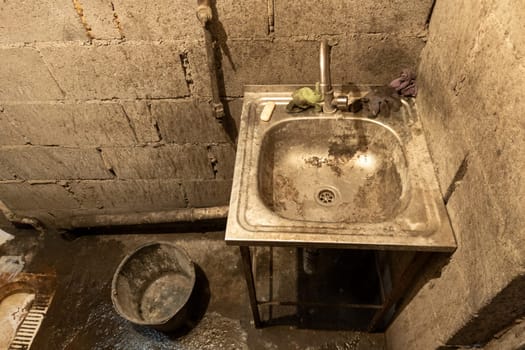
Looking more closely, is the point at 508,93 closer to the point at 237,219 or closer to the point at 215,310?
the point at 237,219

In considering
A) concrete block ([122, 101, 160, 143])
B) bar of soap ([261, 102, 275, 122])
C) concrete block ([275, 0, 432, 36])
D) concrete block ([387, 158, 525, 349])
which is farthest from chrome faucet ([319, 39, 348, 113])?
concrete block ([122, 101, 160, 143])

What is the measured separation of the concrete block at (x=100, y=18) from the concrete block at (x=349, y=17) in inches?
27.6

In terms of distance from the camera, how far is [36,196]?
2264 millimetres

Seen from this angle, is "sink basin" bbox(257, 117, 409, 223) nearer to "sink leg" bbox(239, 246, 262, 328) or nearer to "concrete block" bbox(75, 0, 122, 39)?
"sink leg" bbox(239, 246, 262, 328)

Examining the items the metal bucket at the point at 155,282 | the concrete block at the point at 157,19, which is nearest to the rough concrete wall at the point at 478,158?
the concrete block at the point at 157,19

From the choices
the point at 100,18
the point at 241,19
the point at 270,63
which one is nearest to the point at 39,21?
the point at 100,18

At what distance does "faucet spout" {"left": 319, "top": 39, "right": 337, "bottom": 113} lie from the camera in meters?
1.24

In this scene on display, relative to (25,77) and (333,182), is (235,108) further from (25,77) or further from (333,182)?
(25,77)

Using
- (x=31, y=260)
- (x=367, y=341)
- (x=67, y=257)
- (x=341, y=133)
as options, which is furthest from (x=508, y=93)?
(x=31, y=260)

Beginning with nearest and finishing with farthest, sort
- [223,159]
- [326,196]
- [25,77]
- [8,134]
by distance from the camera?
[326,196] < [25,77] < [8,134] < [223,159]

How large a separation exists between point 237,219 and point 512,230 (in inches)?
31.6

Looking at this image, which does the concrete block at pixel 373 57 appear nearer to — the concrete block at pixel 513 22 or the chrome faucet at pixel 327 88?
the chrome faucet at pixel 327 88

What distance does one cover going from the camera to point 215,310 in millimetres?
2092

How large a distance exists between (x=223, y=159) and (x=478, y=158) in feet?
4.44
